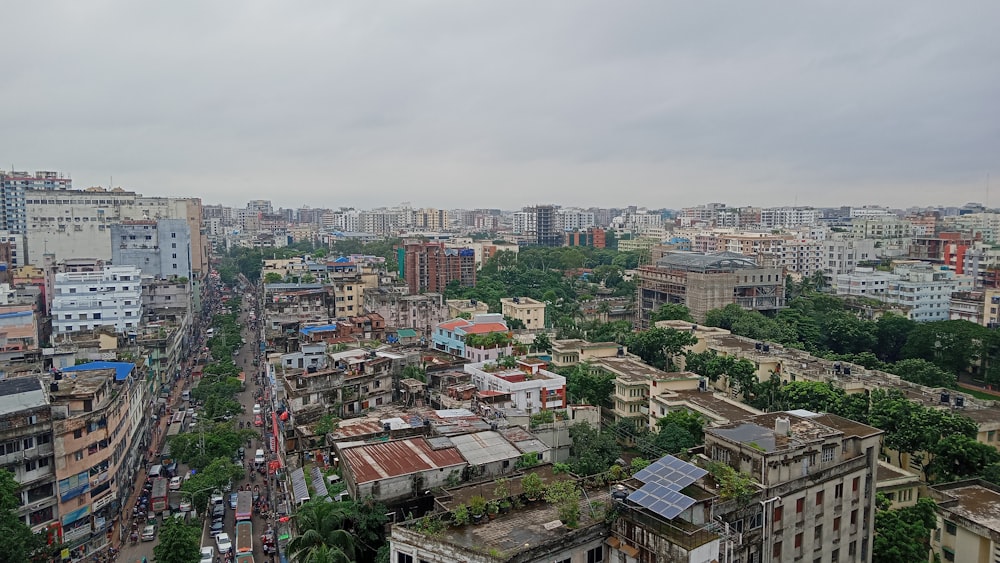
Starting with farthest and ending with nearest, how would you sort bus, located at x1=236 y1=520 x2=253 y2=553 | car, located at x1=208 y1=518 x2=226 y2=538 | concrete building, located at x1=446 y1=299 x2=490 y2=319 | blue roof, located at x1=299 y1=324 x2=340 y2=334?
1. concrete building, located at x1=446 y1=299 x2=490 y2=319
2. blue roof, located at x1=299 y1=324 x2=340 y2=334
3. car, located at x1=208 y1=518 x2=226 y2=538
4. bus, located at x1=236 y1=520 x2=253 y2=553

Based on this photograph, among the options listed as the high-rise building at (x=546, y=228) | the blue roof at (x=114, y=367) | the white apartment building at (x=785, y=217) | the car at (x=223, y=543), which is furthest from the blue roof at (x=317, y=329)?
the white apartment building at (x=785, y=217)

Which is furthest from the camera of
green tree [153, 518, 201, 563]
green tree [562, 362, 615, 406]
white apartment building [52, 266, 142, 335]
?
white apartment building [52, 266, 142, 335]

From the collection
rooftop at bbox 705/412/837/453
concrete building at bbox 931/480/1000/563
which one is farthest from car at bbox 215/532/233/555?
concrete building at bbox 931/480/1000/563

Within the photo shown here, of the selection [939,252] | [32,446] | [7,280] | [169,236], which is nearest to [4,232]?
[7,280]

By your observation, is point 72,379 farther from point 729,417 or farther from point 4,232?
point 4,232

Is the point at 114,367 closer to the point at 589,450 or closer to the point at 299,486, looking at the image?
the point at 299,486

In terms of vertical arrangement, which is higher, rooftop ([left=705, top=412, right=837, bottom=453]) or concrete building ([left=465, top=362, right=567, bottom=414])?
rooftop ([left=705, top=412, right=837, bottom=453])

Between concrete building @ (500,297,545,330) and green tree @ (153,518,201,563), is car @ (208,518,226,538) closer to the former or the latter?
green tree @ (153,518,201,563)
